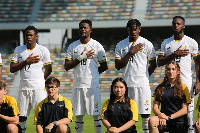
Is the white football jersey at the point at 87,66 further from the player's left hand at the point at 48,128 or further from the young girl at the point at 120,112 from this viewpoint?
the player's left hand at the point at 48,128

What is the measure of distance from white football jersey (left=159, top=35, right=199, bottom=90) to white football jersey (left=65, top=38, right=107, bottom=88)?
96cm

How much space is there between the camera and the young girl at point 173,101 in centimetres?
592

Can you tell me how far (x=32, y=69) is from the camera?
271 inches

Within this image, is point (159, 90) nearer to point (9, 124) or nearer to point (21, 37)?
point (9, 124)

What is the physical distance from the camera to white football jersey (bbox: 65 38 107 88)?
6.86 m

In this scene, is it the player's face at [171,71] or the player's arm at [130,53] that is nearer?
the player's face at [171,71]

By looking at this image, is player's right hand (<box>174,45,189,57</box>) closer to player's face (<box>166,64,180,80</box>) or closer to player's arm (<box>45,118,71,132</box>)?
player's face (<box>166,64,180,80</box>)

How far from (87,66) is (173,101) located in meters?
1.50

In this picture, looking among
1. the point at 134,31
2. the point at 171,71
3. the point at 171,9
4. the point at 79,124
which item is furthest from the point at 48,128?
the point at 171,9

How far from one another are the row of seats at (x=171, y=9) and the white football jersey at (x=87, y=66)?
1384 cm

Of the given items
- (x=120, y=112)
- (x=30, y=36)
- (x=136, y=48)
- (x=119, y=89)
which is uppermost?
(x=30, y=36)

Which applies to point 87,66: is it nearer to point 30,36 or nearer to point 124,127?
point 30,36

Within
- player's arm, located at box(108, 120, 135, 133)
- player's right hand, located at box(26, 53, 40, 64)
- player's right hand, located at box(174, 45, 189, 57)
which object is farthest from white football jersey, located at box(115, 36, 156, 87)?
player's right hand, located at box(26, 53, 40, 64)

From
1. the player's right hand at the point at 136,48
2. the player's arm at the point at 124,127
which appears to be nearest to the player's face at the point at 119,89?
the player's arm at the point at 124,127
